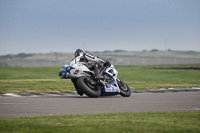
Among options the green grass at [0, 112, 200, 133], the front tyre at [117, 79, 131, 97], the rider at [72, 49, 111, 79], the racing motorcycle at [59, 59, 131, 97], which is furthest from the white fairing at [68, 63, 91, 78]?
the green grass at [0, 112, 200, 133]

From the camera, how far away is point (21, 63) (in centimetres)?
6781

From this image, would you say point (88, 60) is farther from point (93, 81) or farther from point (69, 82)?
point (69, 82)

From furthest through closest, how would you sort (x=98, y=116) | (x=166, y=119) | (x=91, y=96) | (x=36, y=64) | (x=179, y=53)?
(x=179, y=53) < (x=36, y=64) < (x=91, y=96) < (x=98, y=116) < (x=166, y=119)

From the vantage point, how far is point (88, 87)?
46.4ft

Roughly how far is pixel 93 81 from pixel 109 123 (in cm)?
651

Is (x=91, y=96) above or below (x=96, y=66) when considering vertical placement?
below

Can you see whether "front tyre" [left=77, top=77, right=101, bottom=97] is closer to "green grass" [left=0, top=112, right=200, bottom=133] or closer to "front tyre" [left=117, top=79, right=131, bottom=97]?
"front tyre" [left=117, top=79, right=131, bottom=97]

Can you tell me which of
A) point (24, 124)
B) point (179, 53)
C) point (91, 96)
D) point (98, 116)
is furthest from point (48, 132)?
point (179, 53)

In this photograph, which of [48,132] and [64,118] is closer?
[48,132]

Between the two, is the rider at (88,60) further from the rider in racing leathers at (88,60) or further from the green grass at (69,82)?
the green grass at (69,82)

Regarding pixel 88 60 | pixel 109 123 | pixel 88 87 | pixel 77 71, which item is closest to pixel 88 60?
pixel 88 60

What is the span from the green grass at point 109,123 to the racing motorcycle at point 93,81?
501 cm

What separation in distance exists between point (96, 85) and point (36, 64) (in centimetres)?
5391

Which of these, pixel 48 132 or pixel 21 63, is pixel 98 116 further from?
pixel 21 63
